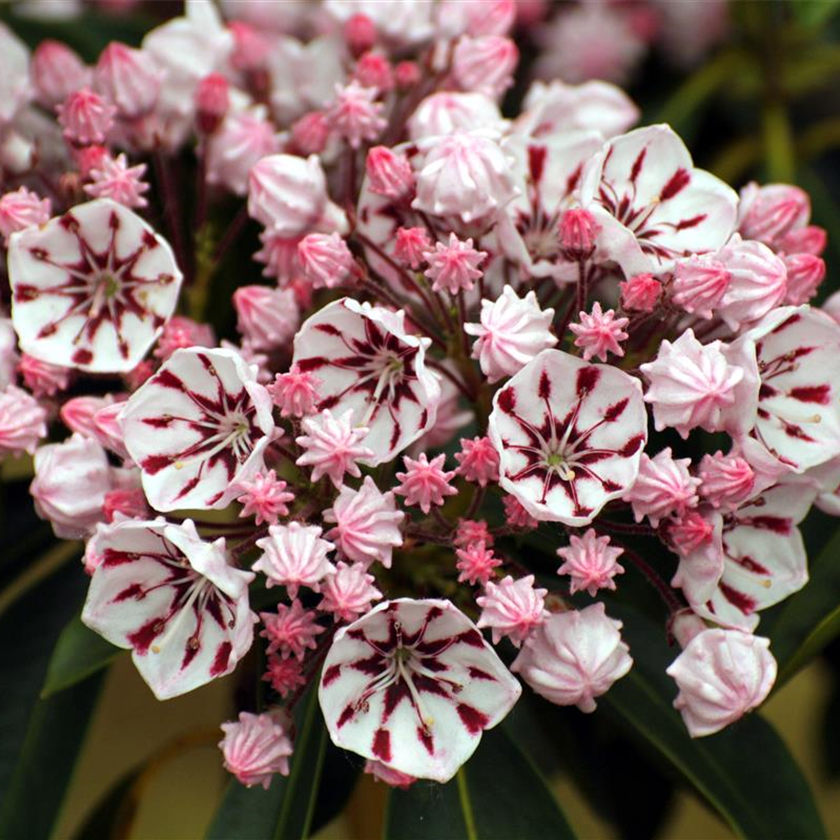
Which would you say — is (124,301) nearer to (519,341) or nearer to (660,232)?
(519,341)

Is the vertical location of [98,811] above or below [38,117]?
below

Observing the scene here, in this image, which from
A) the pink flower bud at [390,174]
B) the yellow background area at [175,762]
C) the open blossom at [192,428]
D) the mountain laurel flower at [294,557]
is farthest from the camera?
the yellow background area at [175,762]

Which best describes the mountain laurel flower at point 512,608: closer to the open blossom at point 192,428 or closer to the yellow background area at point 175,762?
the open blossom at point 192,428

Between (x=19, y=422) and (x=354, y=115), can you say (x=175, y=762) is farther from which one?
(x=354, y=115)

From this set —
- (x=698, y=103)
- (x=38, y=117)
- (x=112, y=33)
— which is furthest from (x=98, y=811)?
(x=698, y=103)

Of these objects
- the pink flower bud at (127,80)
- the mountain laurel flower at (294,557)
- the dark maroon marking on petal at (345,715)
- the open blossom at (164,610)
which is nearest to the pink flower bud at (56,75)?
the pink flower bud at (127,80)
